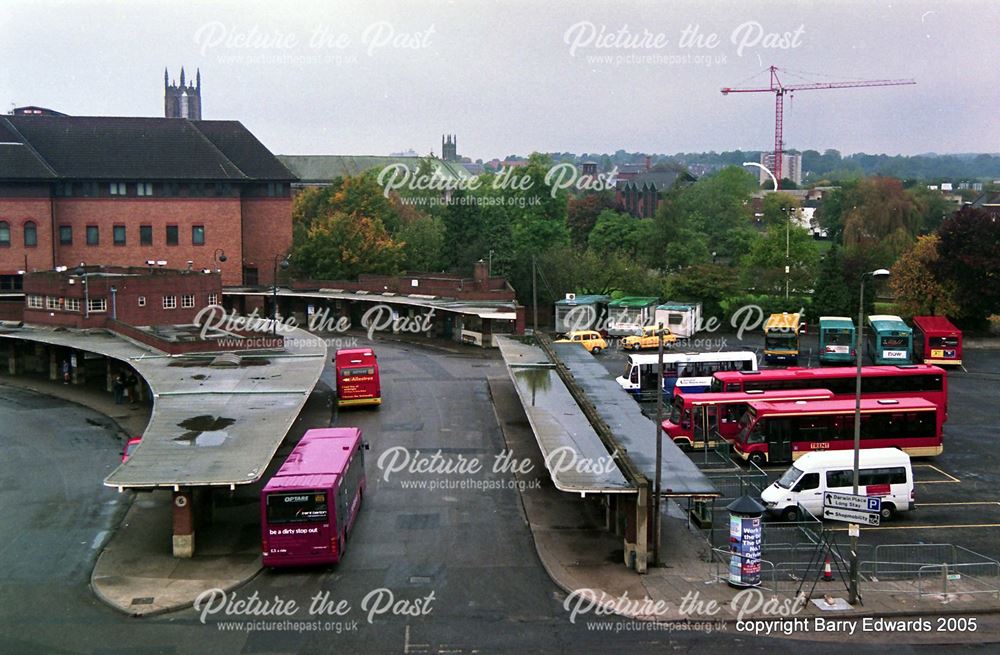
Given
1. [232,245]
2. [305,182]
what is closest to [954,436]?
[232,245]

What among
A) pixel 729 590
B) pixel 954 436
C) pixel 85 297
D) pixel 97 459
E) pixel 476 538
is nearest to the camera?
pixel 729 590

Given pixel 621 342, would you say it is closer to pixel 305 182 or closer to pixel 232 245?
pixel 232 245

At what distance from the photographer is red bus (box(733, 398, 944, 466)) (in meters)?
31.7

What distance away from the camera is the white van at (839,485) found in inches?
1041

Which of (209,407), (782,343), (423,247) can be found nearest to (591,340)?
(782,343)

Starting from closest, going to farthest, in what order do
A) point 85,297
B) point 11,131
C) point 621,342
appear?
point 85,297, point 621,342, point 11,131

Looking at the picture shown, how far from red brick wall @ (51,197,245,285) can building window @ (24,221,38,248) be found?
5.69ft

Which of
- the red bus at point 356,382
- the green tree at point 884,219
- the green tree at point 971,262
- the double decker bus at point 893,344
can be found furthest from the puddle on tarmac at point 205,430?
the green tree at point 884,219

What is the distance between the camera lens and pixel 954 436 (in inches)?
1404

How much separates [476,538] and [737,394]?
1313 centimetres

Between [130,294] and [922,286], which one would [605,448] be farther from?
[922,286]

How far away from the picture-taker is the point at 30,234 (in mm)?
67000

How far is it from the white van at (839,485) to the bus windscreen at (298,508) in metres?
11.5

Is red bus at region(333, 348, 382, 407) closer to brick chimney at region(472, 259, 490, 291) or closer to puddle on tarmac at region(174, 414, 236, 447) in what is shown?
puddle on tarmac at region(174, 414, 236, 447)
